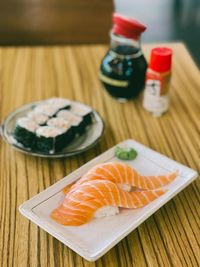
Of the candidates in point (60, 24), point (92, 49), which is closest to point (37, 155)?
point (92, 49)

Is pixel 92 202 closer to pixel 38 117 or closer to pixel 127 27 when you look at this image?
pixel 38 117

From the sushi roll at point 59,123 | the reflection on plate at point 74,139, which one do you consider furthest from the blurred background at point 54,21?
the sushi roll at point 59,123

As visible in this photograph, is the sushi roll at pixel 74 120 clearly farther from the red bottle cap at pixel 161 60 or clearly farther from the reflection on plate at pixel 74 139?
A: the red bottle cap at pixel 161 60

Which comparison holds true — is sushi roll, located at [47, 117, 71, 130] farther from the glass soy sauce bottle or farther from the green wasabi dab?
the glass soy sauce bottle

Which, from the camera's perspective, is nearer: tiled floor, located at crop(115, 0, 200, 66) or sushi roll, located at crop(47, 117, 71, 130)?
sushi roll, located at crop(47, 117, 71, 130)

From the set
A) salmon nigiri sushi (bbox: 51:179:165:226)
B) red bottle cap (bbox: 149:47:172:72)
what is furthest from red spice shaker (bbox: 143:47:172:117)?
salmon nigiri sushi (bbox: 51:179:165:226)

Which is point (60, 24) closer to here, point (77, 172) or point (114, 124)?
point (114, 124)

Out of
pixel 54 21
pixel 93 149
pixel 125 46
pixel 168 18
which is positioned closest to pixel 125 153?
pixel 93 149
